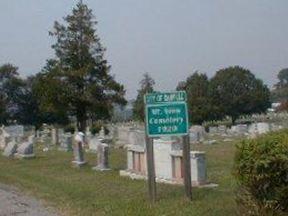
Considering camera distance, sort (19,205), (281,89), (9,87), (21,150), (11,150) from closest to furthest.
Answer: (19,205) → (21,150) → (11,150) → (9,87) → (281,89)

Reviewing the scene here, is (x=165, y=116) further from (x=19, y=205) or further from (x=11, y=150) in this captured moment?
(x=11, y=150)

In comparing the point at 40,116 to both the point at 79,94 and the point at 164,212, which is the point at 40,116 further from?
the point at 164,212

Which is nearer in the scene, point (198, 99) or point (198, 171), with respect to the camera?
point (198, 171)

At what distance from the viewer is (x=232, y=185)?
43.7 ft

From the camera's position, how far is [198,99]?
78625 mm

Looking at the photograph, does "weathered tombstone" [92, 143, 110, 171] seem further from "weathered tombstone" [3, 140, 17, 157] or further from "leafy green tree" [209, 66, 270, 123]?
"leafy green tree" [209, 66, 270, 123]

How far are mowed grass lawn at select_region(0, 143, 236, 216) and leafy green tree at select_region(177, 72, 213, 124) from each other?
5268 centimetres

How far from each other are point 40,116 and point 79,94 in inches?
1341

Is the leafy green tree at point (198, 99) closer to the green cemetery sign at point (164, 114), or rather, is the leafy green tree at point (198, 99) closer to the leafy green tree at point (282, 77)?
the green cemetery sign at point (164, 114)

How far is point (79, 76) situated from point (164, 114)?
127 feet

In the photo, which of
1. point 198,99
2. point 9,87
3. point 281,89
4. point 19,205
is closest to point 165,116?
point 19,205

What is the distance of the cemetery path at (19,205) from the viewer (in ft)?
38.5

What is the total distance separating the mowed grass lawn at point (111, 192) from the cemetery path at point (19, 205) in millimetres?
279

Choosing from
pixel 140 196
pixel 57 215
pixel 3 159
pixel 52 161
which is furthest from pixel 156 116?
pixel 3 159
